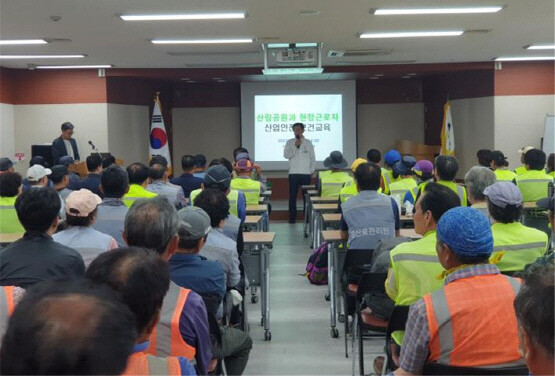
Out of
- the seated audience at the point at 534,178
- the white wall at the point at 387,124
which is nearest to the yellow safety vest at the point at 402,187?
the seated audience at the point at 534,178

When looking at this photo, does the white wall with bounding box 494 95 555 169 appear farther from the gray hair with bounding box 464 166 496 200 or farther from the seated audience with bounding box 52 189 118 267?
A: the seated audience with bounding box 52 189 118 267

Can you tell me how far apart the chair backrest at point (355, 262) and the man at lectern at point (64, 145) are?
759 cm

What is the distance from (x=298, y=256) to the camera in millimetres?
8148

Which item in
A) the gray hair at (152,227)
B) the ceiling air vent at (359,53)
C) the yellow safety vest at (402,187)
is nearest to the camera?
the gray hair at (152,227)

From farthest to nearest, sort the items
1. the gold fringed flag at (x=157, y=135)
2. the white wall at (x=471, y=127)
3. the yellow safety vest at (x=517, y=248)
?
the gold fringed flag at (x=157, y=135), the white wall at (x=471, y=127), the yellow safety vest at (x=517, y=248)

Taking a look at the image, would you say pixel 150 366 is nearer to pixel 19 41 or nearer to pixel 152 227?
pixel 152 227

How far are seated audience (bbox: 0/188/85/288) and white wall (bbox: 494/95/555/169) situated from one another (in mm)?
9962

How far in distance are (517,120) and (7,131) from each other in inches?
368

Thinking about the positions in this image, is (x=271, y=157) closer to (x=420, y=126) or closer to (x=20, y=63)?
(x=420, y=126)

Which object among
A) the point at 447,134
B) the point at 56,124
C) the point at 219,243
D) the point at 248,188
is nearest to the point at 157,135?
the point at 56,124

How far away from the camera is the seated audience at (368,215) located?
473 cm

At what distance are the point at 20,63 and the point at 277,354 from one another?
822cm

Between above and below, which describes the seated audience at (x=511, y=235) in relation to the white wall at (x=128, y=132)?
below

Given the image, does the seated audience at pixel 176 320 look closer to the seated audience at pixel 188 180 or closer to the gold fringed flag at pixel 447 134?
the seated audience at pixel 188 180
